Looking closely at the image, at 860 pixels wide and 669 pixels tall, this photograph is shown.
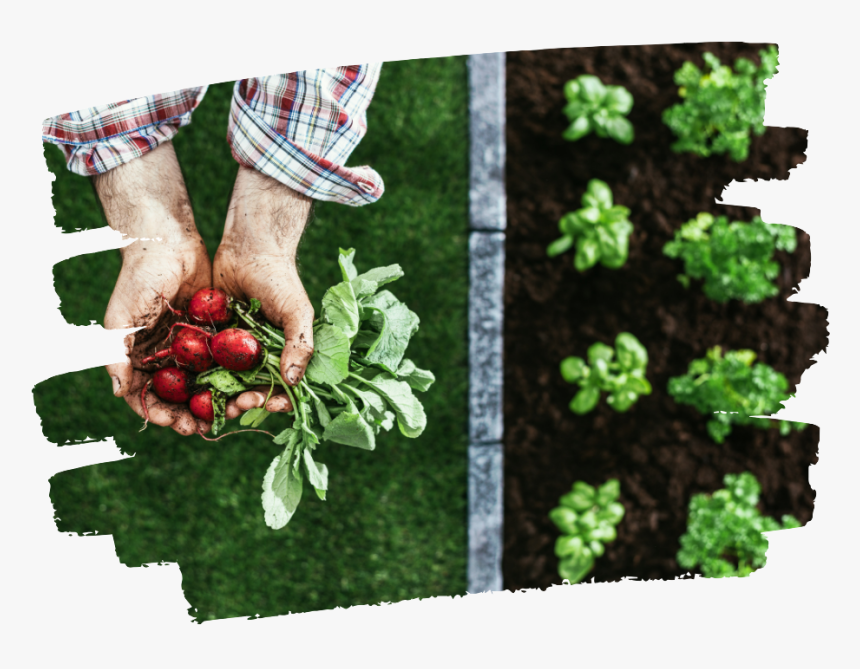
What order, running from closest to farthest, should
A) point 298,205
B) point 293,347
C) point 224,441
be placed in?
point 293,347 → point 298,205 → point 224,441

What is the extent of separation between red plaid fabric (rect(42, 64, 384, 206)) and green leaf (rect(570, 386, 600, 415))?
840 mm

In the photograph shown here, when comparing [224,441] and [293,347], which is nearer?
[293,347]

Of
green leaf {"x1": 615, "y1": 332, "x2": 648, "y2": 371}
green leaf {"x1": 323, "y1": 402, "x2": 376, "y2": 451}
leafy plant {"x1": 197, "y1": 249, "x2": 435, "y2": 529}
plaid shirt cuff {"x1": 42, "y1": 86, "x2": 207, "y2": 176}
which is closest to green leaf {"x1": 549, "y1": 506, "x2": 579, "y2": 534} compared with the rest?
green leaf {"x1": 615, "y1": 332, "x2": 648, "y2": 371}

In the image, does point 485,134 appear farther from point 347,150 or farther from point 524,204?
point 347,150

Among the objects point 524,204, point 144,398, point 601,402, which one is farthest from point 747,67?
point 144,398

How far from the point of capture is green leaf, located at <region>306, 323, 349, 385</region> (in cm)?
117

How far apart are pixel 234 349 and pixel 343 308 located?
23 centimetres

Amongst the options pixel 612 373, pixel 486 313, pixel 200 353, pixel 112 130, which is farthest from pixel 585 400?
pixel 112 130

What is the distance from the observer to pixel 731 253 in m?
1.52

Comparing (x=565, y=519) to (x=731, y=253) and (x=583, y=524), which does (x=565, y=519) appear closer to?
(x=583, y=524)

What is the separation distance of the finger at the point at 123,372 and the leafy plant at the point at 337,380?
136 mm

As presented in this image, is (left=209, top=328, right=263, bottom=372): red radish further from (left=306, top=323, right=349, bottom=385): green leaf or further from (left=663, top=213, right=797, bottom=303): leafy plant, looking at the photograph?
(left=663, top=213, right=797, bottom=303): leafy plant

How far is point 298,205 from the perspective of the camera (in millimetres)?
1309

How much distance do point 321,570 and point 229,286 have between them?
839 mm
